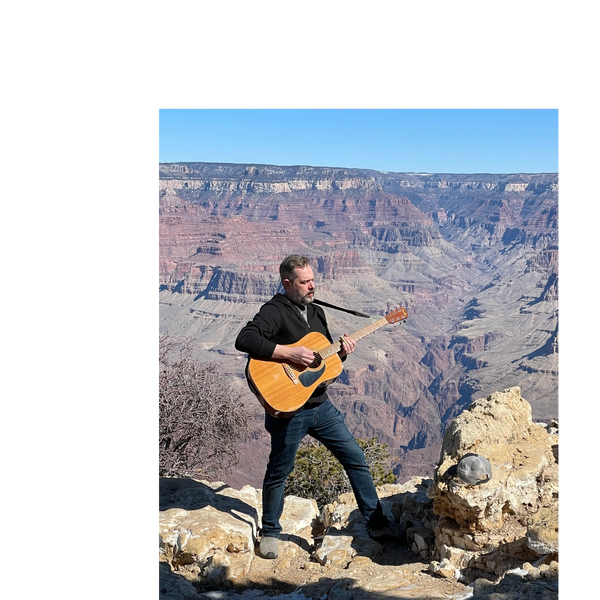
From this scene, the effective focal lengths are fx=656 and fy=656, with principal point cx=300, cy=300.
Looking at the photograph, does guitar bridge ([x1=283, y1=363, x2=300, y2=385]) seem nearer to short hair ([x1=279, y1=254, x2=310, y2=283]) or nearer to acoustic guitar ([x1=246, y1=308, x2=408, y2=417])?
acoustic guitar ([x1=246, y1=308, x2=408, y2=417])

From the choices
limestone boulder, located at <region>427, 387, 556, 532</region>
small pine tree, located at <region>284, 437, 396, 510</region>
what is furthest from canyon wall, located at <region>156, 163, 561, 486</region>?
limestone boulder, located at <region>427, 387, 556, 532</region>

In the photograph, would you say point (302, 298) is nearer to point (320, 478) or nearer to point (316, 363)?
point (316, 363)

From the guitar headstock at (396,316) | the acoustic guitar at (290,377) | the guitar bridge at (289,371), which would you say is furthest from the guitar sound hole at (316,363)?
the guitar headstock at (396,316)

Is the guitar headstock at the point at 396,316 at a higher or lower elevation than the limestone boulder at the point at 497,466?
higher

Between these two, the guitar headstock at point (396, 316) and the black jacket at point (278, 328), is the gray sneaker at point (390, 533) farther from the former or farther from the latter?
the guitar headstock at point (396, 316)
